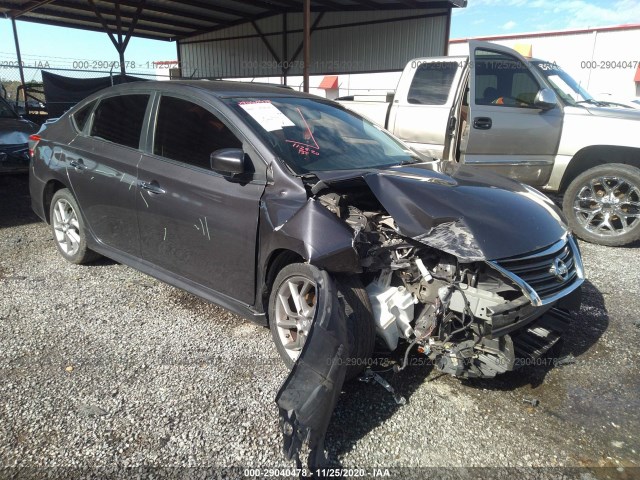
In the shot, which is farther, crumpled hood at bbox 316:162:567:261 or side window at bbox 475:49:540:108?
side window at bbox 475:49:540:108

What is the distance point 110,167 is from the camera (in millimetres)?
3793

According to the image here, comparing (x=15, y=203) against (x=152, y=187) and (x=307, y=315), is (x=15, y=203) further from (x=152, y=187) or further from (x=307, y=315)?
(x=307, y=315)

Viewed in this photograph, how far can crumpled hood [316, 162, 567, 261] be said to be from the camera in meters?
2.55

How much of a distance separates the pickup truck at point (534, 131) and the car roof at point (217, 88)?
2117 mm

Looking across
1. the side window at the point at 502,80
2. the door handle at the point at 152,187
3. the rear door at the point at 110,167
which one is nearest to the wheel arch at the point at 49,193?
the rear door at the point at 110,167

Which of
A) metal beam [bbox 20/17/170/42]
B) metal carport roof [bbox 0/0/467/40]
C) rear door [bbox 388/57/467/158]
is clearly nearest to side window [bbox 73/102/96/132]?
rear door [bbox 388/57/467/158]

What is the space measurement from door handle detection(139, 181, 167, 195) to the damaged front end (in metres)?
1.29

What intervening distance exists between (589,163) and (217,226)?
467 centimetres

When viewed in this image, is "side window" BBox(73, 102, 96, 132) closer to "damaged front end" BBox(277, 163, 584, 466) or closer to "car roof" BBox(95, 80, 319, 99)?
"car roof" BBox(95, 80, 319, 99)

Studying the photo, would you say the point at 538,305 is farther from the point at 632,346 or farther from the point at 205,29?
the point at 205,29

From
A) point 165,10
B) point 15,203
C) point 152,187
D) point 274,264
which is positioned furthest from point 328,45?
point 274,264

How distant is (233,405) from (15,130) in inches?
269

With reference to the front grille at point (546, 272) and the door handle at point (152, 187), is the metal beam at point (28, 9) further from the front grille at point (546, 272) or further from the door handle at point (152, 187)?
the front grille at point (546, 272)

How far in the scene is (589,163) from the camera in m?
5.60
